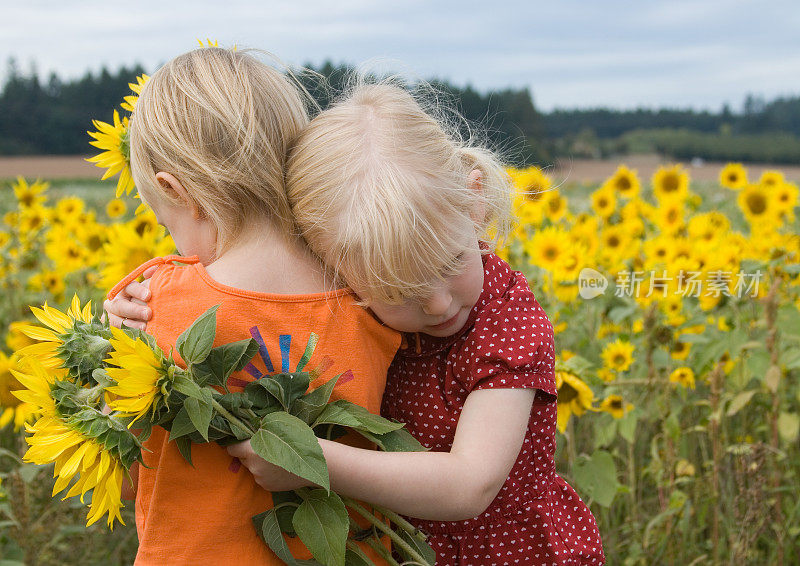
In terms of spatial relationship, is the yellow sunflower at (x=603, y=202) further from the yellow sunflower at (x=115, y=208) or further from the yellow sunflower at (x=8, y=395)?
the yellow sunflower at (x=8, y=395)

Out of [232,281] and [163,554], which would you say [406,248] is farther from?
[163,554]

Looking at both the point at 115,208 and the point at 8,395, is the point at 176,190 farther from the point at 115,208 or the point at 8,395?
the point at 115,208

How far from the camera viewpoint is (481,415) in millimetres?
1145

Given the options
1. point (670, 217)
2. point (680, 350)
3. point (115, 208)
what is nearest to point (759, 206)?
point (670, 217)

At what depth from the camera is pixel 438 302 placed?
1.12 m

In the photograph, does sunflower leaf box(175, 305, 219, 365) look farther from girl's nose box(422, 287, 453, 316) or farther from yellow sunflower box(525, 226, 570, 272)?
yellow sunflower box(525, 226, 570, 272)

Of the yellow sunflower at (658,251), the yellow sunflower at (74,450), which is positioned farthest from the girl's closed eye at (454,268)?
the yellow sunflower at (658,251)

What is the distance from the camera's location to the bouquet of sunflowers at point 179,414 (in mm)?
963

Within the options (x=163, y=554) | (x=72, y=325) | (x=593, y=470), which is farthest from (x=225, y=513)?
(x=593, y=470)

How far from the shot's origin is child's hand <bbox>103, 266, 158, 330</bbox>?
1.12 meters

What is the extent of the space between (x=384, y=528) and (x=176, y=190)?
53 centimetres

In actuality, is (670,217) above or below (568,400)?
below

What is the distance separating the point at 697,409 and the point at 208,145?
2.03m

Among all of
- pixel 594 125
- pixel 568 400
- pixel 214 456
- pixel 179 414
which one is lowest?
pixel 594 125
